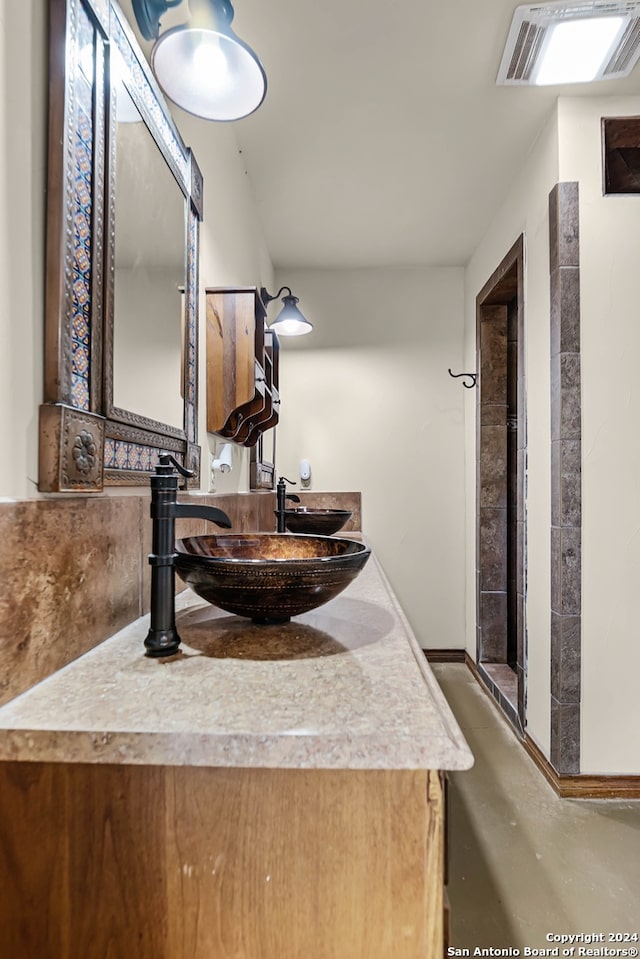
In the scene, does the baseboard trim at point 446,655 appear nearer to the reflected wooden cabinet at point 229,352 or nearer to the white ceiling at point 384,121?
the reflected wooden cabinet at point 229,352

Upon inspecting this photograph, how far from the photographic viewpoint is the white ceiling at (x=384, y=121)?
1.62 meters

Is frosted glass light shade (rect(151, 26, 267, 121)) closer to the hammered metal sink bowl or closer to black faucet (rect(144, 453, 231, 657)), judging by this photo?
black faucet (rect(144, 453, 231, 657))

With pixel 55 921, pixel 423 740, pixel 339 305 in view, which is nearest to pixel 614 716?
pixel 423 740

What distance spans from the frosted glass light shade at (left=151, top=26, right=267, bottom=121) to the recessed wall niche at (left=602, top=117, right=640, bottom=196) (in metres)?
1.60

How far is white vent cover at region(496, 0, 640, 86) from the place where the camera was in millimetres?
1520

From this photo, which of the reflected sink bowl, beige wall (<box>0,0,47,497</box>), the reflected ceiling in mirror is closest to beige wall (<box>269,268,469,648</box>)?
the reflected ceiling in mirror

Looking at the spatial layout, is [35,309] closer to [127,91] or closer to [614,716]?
[127,91]

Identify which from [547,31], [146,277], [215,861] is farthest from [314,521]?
[547,31]

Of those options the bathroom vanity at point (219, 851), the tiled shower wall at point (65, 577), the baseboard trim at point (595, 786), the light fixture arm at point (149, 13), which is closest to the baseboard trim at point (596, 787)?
the baseboard trim at point (595, 786)

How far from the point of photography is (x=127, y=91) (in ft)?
3.18

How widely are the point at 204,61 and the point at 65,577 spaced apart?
1037 millimetres

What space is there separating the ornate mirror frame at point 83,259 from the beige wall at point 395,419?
8.11ft

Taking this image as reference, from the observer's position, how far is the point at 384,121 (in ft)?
6.84

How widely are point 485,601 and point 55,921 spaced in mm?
2835
